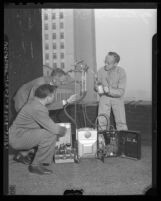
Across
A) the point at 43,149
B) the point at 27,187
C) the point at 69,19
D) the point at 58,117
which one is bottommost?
the point at 27,187

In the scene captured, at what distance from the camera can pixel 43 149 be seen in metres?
3.75

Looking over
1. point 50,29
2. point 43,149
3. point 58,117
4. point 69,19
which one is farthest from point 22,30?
point 43,149

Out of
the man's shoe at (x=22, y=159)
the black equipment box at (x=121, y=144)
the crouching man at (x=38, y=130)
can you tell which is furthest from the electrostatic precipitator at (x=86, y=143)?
the man's shoe at (x=22, y=159)

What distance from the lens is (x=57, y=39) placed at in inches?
147

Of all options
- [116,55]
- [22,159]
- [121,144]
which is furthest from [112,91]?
[22,159]

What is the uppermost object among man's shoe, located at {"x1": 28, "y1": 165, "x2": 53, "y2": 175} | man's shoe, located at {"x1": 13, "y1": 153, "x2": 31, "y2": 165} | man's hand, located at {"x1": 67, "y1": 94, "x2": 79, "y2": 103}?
man's hand, located at {"x1": 67, "y1": 94, "x2": 79, "y2": 103}

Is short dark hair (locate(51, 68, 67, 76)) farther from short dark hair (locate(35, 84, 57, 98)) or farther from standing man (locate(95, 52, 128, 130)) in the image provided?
standing man (locate(95, 52, 128, 130))

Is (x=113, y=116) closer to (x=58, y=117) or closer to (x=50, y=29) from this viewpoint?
(x=58, y=117)

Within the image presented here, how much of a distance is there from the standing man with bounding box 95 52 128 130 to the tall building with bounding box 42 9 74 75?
0.41 meters

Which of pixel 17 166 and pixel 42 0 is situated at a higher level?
pixel 42 0

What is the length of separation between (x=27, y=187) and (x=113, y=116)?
124 cm

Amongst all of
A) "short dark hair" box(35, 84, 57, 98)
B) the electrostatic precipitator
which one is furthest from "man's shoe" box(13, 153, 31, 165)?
"short dark hair" box(35, 84, 57, 98)

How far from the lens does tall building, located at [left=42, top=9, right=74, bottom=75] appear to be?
12.1 feet

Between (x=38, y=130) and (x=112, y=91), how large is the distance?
95cm
